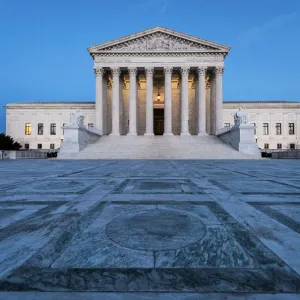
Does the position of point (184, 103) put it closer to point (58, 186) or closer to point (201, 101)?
point (201, 101)

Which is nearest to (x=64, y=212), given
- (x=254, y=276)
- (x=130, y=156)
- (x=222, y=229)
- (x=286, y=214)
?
(x=222, y=229)

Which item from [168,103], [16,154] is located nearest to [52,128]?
[168,103]

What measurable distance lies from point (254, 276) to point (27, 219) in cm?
250

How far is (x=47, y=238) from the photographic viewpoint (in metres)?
2.18

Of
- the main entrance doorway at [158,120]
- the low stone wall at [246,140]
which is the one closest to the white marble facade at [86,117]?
the main entrance doorway at [158,120]

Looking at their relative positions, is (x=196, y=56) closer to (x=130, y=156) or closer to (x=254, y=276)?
(x=130, y=156)

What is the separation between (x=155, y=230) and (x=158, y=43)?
141ft

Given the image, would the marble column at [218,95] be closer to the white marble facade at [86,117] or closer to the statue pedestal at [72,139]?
the white marble facade at [86,117]

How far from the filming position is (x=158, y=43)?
40.6 metres

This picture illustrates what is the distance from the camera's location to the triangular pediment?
3953 centimetres

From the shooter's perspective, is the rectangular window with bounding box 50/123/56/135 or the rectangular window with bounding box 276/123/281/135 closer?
the rectangular window with bounding box 276/123/281/135

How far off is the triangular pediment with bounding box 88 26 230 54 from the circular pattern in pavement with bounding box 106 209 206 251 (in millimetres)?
41077

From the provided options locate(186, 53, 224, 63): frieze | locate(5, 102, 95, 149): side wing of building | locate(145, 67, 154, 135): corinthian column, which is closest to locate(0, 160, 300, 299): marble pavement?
locate(145, 67, 154, 135): corinthian column

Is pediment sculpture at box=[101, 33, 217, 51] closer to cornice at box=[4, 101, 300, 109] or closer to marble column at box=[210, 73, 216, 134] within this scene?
marble column at box=[210, 73, 216, 134]
